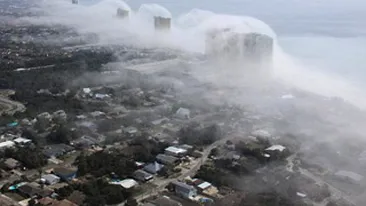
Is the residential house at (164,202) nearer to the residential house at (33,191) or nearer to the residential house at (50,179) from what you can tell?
the residential house at (33,191)

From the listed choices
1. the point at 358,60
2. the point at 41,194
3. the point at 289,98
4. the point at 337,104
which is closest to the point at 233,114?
the point at 289,98

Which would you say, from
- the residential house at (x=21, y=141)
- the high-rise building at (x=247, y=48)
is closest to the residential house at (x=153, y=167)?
the residential house at (x=21, y=141)

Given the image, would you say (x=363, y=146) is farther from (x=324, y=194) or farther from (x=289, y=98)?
(x=289, y=98)

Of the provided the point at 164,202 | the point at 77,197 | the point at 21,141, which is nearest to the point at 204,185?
the point at 164,202

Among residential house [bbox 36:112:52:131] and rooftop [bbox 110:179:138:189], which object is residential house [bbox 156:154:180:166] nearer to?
rooftop [bbox 110:179:138:189]

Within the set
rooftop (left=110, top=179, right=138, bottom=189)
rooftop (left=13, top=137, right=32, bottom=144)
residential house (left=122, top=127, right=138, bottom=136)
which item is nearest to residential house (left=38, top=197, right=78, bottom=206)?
rooftop (left=110, top=179, right=138, bottom=189)

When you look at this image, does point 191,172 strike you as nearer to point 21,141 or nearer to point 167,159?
point 167,159
